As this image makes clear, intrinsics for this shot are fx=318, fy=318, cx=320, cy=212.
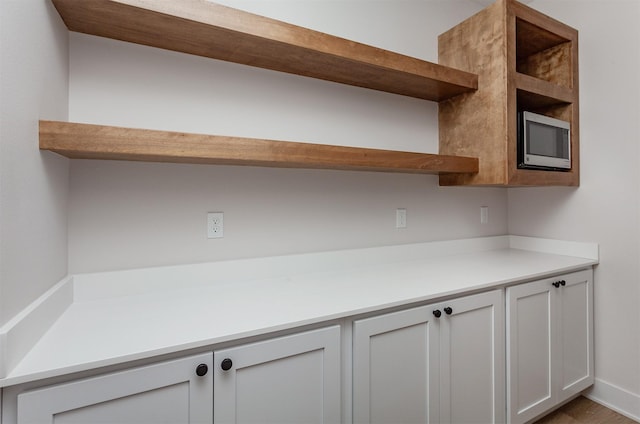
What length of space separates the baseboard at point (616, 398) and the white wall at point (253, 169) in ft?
4.06

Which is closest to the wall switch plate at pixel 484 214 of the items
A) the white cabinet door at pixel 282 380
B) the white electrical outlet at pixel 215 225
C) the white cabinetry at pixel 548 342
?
the white cabinetry at pixel 548 342

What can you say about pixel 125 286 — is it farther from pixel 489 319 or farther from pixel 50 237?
pixel 489 319

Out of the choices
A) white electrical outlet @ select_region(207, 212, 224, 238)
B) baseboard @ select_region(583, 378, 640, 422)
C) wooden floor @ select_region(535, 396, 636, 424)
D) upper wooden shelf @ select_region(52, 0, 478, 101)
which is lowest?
wooden floor @ select_region(535, 396, 636, 424)

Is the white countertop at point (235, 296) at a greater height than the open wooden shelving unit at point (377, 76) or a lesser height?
lesser

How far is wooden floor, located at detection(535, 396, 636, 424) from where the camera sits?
178 centimetres

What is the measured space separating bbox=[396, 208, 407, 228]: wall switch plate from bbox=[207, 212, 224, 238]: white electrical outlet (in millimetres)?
1038

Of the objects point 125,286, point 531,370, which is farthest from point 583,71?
point 125,286

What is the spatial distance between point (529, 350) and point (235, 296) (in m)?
1.48

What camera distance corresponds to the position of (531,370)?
1.62 m

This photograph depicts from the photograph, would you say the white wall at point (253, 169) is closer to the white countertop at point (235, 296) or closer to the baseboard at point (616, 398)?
the white countertop at point (235, 296)

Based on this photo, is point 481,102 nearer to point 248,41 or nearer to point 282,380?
point 248,41

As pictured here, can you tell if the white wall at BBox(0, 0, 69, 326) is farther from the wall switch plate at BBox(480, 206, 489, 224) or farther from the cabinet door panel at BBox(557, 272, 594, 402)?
the wall switch plate at BBox(480, 206, 489, 224)

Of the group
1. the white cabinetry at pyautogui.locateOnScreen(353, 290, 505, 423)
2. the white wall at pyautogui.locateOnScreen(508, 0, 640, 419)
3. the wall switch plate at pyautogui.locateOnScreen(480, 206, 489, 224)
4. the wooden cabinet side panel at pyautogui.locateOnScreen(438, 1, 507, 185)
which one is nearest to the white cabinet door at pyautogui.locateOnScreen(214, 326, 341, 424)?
the white cabinetry at pyautogui.locateOnScreen(353, 290, 505, 423)

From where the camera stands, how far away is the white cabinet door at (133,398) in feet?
2.48
